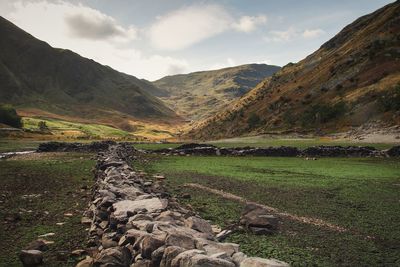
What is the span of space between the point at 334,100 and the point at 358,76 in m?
10.4

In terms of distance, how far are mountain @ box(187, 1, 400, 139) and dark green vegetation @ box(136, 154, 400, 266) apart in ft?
153

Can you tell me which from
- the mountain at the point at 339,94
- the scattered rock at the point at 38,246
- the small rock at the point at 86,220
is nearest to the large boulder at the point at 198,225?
the scattered rock at the point at 38,246

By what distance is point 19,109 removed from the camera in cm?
18175

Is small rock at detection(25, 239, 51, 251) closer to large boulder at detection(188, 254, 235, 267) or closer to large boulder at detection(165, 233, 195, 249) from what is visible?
large boulder at detection(165, 233, 195, 249)

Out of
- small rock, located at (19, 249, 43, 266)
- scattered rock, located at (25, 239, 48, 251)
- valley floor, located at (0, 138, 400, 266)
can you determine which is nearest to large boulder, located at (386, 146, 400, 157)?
valley floor, located at (0, 138, 400, 266)

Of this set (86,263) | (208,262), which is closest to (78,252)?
(86,263)

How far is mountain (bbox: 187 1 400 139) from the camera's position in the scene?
71.1 meters

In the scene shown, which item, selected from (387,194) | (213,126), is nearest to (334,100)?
(213,126)

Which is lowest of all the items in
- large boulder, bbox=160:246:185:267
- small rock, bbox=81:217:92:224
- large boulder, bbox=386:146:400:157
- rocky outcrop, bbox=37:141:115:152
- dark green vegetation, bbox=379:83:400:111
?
small rock, bbox=81:217:92:224

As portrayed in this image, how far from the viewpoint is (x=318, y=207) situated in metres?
14.0

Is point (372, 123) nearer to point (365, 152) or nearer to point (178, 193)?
point (365, 152)

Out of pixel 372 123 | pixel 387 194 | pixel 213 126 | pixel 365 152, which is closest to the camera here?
pixel 387 194

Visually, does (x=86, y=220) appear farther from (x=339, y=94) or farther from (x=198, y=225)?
(x=339, y=94)

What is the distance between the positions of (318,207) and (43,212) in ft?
35.5
